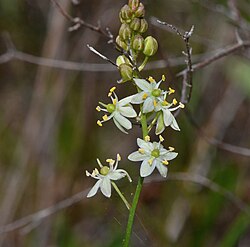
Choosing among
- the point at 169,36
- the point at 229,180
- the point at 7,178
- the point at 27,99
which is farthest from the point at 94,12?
the point at 229,180

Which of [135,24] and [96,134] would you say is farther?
[96,134]

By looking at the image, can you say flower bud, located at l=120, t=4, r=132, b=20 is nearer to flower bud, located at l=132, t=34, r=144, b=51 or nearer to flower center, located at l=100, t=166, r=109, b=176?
flower bud, located at l=132, t=34, r=144, b=51

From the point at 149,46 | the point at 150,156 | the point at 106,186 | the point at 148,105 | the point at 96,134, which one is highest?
the point at 149,46

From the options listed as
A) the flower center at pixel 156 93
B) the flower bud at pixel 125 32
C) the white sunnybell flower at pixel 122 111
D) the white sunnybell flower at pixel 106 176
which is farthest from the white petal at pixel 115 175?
the flower bud at pixel 125 32

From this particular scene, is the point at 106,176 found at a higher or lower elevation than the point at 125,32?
lower

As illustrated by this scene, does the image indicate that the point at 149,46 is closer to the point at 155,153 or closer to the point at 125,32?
the point at 125,32

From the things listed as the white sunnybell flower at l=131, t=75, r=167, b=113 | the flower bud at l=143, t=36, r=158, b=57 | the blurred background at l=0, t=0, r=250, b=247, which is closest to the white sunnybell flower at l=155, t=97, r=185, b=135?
the white sunnybell flower at l=131, t=75, r=167, b=113

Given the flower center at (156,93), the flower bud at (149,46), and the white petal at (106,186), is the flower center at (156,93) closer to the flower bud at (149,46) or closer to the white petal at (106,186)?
the flower bud at (149,46)

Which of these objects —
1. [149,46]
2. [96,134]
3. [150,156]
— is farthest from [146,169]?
[96,134]
